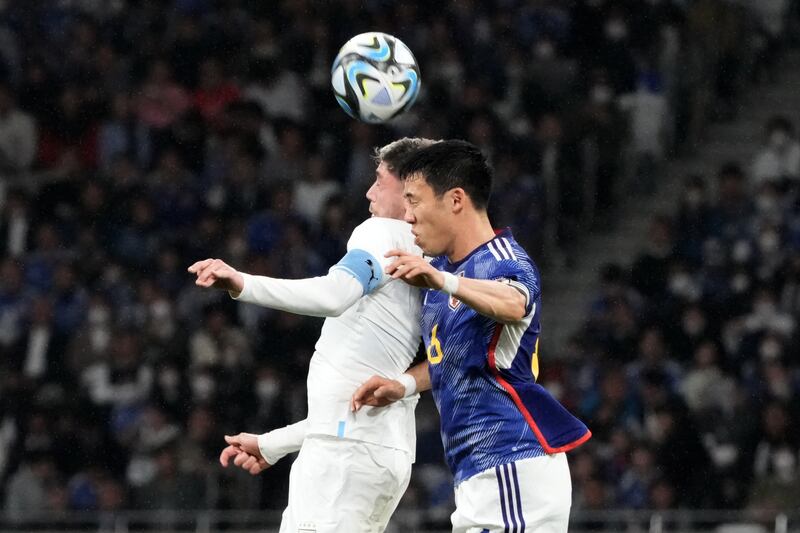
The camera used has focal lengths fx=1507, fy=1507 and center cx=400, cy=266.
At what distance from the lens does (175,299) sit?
482 inches

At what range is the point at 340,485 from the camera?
17.0 ft

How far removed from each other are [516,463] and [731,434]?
6.55 meters

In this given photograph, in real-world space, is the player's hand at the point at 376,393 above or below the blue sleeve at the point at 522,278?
below

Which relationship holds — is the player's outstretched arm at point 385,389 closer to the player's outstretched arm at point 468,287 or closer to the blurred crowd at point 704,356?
the player's outstretched arm at point 468,287

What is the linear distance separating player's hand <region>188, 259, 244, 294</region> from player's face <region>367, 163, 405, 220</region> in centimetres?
85

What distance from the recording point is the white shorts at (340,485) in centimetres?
517

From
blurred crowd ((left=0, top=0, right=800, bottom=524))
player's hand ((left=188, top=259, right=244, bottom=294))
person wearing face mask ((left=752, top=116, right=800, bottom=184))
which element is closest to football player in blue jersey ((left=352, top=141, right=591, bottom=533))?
player's hand ((left=188, top=259, right=244, bottom=294))

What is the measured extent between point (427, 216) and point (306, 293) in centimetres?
46

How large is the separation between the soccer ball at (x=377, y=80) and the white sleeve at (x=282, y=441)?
4.15ft

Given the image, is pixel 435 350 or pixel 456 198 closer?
pixel 456 198

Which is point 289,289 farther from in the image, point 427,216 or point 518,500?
point 518,500

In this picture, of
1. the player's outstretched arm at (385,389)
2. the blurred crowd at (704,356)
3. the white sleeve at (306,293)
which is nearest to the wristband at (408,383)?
the player's outstretched arm at (385,389)

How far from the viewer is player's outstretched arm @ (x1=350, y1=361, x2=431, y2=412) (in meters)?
5.19

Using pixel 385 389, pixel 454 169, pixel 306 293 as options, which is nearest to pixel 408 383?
pixel 385 389
